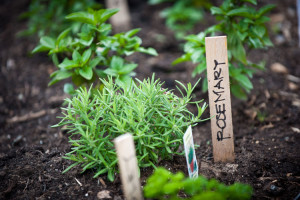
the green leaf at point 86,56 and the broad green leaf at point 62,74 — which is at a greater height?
the green leaf at point 86,56

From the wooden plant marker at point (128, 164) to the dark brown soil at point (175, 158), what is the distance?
250mm

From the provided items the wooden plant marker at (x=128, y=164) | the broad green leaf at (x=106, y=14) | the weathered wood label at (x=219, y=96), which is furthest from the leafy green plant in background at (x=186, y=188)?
the broad green leaf at (x=106, y=14)

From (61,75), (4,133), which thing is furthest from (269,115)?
(4,133)

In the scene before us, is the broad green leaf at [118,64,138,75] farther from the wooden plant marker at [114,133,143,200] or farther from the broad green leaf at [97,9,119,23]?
the wooden plant marker at [114,133,143,200]

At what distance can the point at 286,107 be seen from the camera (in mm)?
2527

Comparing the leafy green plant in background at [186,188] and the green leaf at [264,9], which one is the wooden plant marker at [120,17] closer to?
the green leaf at [264,9]

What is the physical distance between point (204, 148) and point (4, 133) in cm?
178

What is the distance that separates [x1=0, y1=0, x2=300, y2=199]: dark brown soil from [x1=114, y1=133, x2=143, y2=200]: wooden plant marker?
0.82 feet

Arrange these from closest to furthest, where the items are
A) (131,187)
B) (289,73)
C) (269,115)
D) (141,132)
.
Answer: (131,187) → (141,132) → (269,115) → (289,73)

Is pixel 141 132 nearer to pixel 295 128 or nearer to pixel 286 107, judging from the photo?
pixel 295 128

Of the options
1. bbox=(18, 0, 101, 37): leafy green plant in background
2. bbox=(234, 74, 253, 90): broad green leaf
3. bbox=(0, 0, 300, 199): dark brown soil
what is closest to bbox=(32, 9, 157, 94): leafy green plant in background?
bbox=(0, 0, 300, 199): dark brown soil

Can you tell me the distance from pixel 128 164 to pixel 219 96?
0.77m

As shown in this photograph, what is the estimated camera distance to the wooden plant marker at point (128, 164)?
120 centimetres

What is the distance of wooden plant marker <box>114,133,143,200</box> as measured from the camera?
1202 millimetres
